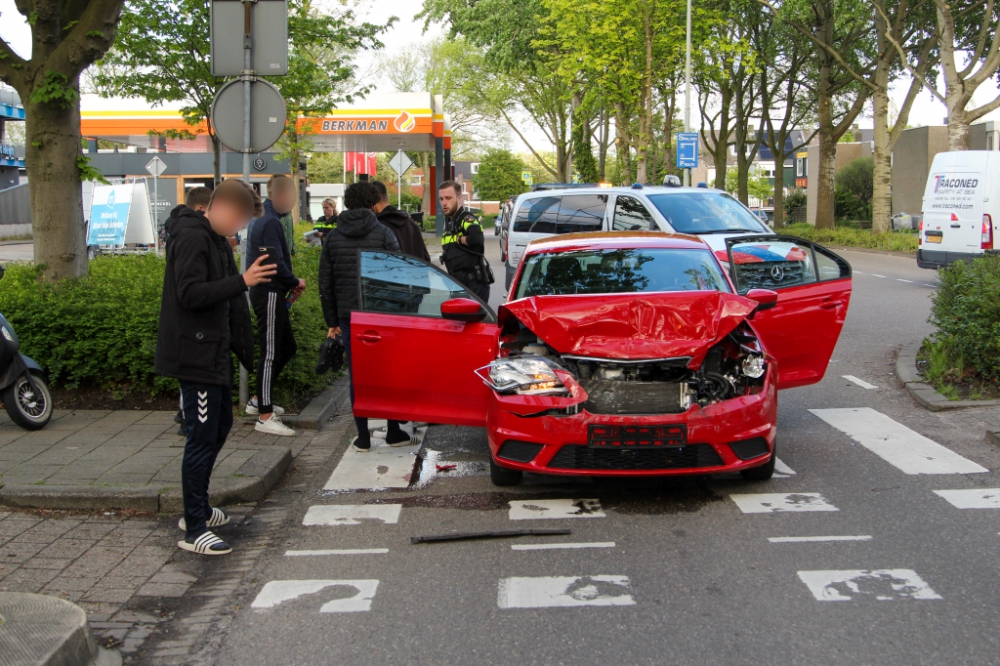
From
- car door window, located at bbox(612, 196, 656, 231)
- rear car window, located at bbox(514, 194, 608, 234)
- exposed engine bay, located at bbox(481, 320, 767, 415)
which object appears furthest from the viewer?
rear car window, located at bbox(514, 194, 608, 234)

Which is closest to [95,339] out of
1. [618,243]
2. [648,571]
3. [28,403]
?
[28,403]

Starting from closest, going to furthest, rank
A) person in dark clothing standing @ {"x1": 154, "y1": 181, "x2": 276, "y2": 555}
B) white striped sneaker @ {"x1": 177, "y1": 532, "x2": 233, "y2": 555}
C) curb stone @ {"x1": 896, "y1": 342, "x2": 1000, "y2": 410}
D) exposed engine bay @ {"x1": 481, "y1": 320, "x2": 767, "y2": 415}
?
person in dark clothing standing @ {"x1": 154, "y1": 181, "x2": 276, "y2": 555} < white striped sneaker @ {"x1": 177, "y1": 532, "x2": 233, "y2": 555} < exposed engine bay @ {"x1": 481, "y1": 320, "x2": 767, "y2": 415} < curb stone @ {"x1": 896, "y1": 342, "x2": 1000, "y2": 410}

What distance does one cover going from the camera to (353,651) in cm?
385

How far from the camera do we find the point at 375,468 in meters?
6.83

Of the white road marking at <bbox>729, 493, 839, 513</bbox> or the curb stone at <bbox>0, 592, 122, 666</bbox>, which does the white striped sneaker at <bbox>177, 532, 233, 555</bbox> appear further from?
the white road marking at <bbox>729, 493, 839, 513</bbox>

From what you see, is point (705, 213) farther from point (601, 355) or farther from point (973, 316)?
point (601, 355)

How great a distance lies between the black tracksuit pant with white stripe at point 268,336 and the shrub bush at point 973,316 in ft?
18.5

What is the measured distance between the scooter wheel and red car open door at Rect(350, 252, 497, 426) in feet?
7.89

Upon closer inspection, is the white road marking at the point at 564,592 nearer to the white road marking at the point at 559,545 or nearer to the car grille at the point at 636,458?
the white road marking at the point at 559,545

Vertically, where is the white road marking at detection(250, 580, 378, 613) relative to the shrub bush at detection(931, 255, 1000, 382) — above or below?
below

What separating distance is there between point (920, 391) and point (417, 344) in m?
4.63

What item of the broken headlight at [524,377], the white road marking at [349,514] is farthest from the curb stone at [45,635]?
the broken headlight at [524,377]

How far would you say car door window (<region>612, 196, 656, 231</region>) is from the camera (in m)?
12.7

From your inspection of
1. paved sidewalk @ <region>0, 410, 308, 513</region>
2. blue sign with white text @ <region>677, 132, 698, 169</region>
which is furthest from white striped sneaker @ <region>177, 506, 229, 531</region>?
blue sign with white text @ <region>677, 132, 698, 169</region>
